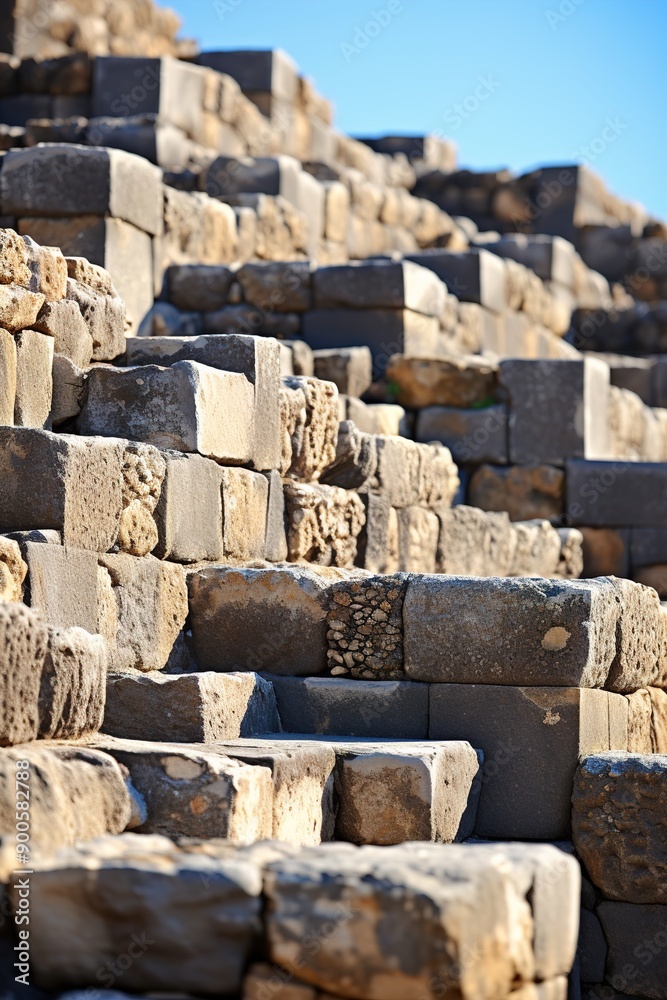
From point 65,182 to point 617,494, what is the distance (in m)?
4.69

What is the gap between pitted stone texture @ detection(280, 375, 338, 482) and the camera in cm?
711

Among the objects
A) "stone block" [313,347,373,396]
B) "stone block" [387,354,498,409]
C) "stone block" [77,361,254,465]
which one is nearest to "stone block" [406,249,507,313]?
"stone block" [387,354,498,409]

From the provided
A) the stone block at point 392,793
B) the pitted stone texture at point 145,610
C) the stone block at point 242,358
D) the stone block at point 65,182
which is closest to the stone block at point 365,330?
the stone block at point 65,182

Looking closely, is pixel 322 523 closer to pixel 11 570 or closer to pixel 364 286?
pixel 11 570

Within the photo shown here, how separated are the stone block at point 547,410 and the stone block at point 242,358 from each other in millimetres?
4103

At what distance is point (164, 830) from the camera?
4.69 metres

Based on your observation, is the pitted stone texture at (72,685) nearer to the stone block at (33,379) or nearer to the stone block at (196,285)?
the stone block at (33,379)

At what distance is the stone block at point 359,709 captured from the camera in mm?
5887

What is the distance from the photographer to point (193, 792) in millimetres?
4676

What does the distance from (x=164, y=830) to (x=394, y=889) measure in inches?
63.9

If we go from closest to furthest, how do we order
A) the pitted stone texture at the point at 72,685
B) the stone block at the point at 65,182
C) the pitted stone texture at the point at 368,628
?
the pitted stone texture at the point at 72,685 → the pitted stone texture at the point at 368,628 → the stone block at the point at 65,182

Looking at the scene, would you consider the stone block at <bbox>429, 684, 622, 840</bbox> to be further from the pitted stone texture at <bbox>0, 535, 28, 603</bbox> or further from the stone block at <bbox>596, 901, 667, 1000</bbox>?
the pitted stone texture at <bbox>0, 535, 28, 603</bbox>

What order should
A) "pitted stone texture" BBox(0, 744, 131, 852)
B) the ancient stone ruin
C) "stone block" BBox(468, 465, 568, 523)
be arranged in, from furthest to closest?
"stone block" BBox(468, 465, 568, 523) < "pitted stone texture" BBox(0, 744, 131, 852) < the ancient stone ruin

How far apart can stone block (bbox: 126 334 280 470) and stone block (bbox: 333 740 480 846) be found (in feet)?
6.16
